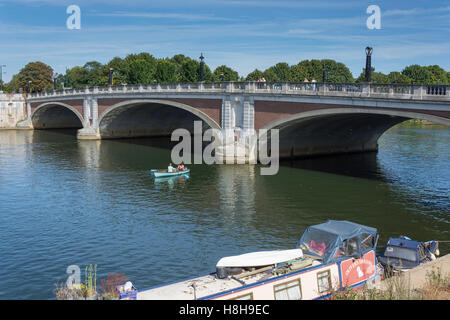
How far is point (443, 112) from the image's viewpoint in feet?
99.6

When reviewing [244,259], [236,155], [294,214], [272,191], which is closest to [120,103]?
[236,155]

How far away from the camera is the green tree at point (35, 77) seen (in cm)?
13412

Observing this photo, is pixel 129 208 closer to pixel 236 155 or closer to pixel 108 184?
pixel 108 184

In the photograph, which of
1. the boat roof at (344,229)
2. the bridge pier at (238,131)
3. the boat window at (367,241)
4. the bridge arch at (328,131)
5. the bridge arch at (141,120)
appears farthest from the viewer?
the bridge arch at (141,120)

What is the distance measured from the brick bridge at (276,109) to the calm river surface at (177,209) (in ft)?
11.5

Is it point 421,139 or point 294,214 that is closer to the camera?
point 294,214

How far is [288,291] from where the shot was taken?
46.5ft

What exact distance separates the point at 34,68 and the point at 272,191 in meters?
122

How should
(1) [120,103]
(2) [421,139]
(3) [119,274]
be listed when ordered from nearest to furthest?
(3) [119,274], (1) [120,103], (2) [421,139]

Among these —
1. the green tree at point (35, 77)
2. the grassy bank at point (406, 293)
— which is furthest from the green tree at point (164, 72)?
the grassy bank at point (406, 293)

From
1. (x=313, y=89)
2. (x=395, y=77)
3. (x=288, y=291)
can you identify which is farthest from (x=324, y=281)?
(x=395, y=77)

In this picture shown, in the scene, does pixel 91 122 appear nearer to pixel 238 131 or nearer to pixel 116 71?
pixel 238 131

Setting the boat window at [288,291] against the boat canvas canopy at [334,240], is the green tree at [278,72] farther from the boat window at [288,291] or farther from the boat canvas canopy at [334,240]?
the boat window at [288,291]
